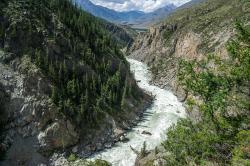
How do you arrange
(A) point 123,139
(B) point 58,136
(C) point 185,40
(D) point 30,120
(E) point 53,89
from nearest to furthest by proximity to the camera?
(B) point 58,136, (D) point 30,120, (E) point 53,89, (A) point 123,139, (C) point 185,40

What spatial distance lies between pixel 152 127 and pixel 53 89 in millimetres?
20552

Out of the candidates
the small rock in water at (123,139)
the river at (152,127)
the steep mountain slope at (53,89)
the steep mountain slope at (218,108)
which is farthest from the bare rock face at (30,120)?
the steep mountain slope at (218,108)

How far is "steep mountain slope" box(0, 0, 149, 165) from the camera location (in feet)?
164

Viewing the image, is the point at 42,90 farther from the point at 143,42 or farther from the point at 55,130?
the point at 143,42

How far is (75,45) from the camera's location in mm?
68438

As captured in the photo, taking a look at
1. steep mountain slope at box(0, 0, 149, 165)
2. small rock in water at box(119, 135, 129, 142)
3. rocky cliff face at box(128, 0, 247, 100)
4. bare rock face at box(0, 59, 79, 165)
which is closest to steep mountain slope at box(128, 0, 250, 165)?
bare rock face at box(0, 59, 79, 165)

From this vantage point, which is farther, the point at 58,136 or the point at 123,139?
the point at 123,139

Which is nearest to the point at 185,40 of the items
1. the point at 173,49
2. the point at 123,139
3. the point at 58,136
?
the point at 173,49

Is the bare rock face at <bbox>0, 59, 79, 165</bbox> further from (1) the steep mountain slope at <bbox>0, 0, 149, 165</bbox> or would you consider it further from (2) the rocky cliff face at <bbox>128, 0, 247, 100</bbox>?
(2) the rocky cliff face at <bbox>128, 0, 247, 100</bbox>

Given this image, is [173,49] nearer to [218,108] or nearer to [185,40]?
[185,40]

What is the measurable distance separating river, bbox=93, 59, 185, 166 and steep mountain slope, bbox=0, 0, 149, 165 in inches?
89.8

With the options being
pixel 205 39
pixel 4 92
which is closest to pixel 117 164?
pixel 4 92

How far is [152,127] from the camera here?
6109 cm

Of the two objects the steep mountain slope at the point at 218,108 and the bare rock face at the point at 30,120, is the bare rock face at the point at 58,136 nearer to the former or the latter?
the bare rock face at the point at 30,120
